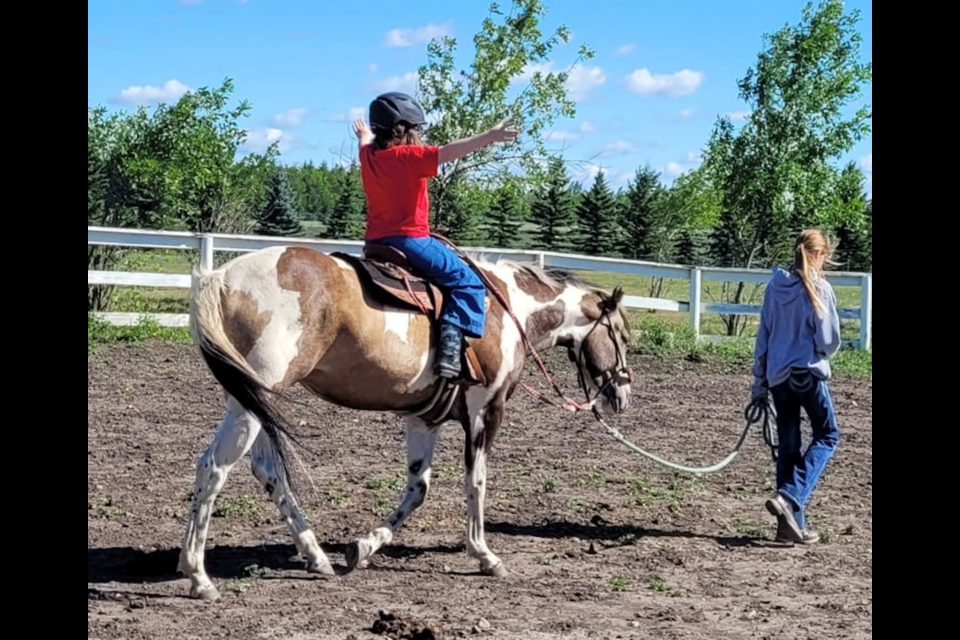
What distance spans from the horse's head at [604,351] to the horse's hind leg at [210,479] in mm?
2565

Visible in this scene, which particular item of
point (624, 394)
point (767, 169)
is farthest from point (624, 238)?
point (624, 394)

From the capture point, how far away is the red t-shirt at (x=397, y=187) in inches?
237

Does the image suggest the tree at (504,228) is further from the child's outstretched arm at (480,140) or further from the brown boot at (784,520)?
the child's outstretched arm at (480,140)

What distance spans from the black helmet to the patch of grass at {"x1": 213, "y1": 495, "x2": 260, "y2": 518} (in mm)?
2831

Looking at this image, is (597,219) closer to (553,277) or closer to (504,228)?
(504,228)

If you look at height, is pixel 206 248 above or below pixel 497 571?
above

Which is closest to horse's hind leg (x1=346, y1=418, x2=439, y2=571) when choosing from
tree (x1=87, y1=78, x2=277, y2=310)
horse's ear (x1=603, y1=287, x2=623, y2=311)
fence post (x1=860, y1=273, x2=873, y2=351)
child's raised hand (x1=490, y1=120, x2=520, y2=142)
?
horse's ear (x1=603, y1=287, x2=623, y2=311)

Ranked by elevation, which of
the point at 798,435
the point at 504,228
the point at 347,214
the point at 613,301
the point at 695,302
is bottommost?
the point at 798,435

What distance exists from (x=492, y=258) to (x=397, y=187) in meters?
11.4

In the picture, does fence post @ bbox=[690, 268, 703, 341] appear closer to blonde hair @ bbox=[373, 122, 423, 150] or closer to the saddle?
the saddle

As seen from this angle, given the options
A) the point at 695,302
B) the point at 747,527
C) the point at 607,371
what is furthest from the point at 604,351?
the point at 695,302

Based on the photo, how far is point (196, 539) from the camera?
583 centimetres

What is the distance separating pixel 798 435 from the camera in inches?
292
